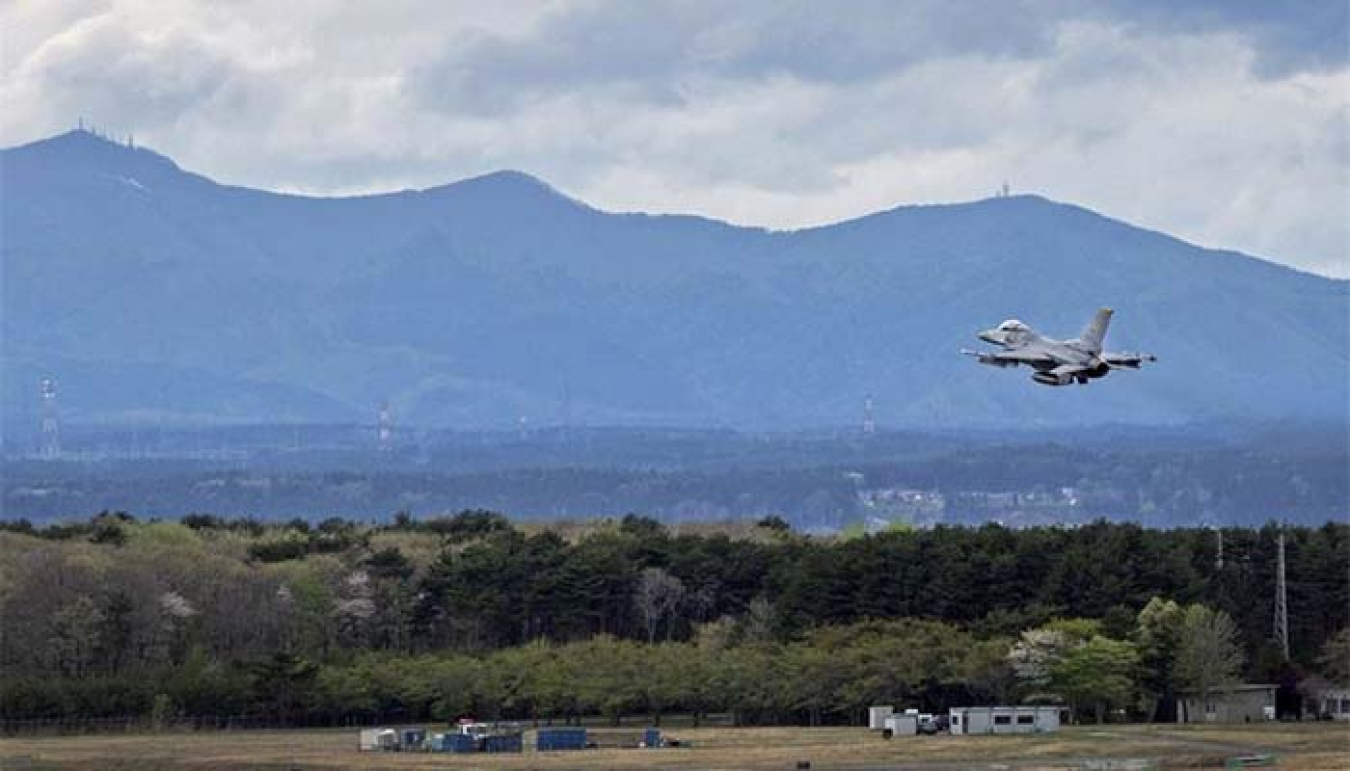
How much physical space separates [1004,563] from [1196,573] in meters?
10.8

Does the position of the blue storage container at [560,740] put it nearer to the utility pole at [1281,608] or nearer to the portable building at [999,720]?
the portable building at [999,720]

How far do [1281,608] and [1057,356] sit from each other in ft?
233

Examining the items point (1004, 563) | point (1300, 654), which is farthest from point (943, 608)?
point (1300, 654)

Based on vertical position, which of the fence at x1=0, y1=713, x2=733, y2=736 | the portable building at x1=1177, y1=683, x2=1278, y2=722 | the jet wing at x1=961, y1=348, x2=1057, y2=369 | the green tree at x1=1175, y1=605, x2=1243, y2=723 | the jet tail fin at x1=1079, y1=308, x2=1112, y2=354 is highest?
the jet tail fin at x1=1079, y1=308, x2=1112, y2=354

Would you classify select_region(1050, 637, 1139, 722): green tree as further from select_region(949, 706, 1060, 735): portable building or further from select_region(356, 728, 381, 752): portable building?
select_region(356, 728, 381, 752): portable building

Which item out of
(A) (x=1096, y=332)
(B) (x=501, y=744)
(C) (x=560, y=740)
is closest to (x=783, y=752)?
(C) (x=560, y=740)

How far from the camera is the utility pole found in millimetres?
172837

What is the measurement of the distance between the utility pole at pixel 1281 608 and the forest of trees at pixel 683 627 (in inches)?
33.6

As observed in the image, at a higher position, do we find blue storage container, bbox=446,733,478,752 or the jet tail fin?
the jet tail fin

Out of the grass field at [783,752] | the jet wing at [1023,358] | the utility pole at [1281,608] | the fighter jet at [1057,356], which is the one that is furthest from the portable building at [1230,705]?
the jet wing at [1023,358]

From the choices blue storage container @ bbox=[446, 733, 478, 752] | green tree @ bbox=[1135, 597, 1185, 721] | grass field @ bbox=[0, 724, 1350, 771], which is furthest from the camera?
green tree @ bbox=[1135, 597, 1185, 721]

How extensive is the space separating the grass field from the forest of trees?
8.81 m

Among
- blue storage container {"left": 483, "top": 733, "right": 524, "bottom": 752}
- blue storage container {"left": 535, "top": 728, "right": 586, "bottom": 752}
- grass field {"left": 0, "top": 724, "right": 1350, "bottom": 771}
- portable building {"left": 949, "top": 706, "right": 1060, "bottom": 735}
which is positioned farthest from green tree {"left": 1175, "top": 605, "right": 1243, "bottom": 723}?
blue storage container {"left": 483, "top": 733, "right": 524, "bottom": 752}

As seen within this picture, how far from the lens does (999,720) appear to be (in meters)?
148
